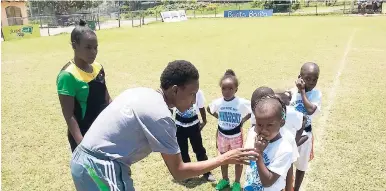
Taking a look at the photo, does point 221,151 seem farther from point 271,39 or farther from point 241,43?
point 271,39

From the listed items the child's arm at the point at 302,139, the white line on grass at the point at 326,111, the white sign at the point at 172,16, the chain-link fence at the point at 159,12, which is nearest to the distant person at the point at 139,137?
the child's arm at the point at 302,139

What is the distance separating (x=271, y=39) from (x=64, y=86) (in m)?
19.6

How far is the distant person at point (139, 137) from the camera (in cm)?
235

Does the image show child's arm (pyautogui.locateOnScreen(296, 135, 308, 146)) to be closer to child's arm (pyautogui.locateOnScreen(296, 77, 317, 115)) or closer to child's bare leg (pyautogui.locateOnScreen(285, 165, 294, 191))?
child's arm (pyautogui.locateOnScreen(296, 77, 317, 115))

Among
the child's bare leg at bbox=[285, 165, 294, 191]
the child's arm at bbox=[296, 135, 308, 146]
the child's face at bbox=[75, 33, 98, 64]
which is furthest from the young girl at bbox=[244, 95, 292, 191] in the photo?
the child's face at bbox=[75, 33, 98, 64]

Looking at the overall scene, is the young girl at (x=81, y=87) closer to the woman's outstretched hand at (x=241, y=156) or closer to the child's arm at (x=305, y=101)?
the woman's outstretched hand at (x=241, y=156)

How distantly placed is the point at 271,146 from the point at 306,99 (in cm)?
132

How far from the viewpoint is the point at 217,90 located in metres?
9.87

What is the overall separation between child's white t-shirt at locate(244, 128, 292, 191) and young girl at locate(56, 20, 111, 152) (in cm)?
166

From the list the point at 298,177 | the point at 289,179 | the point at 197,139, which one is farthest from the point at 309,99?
the point at 197,139

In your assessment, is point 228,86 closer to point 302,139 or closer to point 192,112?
point 192,112

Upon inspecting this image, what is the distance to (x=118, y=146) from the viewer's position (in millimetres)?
2428

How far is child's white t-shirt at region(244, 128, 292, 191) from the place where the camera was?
8.89ft

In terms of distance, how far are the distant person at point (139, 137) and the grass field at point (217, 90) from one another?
97.1 inches
